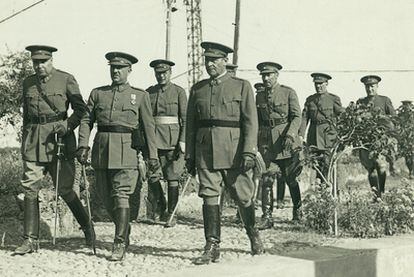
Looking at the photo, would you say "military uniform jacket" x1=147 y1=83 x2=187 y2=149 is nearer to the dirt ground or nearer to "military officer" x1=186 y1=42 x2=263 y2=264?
the dirt ground

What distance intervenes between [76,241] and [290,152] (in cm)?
303

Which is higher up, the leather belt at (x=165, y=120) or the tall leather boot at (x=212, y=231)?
the leather belt at (x=165, y=120)

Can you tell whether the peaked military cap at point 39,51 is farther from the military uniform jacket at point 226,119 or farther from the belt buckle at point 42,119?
the military uniform jacket at point 226,119

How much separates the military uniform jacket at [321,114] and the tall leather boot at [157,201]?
2.41 m

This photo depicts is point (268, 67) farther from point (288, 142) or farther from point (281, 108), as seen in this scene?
point (288, 142)

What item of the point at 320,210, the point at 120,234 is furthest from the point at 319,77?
the point at 120,234

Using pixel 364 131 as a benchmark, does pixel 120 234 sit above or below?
below

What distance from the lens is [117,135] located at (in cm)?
677

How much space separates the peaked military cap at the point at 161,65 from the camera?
29.7 ft

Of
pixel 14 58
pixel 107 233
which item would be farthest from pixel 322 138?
pixel 14 58

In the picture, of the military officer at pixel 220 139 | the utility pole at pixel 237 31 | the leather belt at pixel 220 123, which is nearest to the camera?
the military officer at pixel 220 139

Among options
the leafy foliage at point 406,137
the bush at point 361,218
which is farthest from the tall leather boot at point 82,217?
the leafy foliage at point 406,137

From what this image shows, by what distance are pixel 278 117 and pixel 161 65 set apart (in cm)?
169

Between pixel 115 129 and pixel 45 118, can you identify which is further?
pixel 45 118
